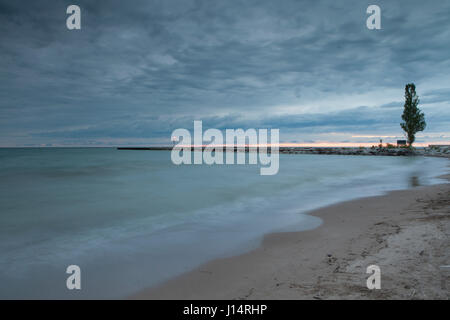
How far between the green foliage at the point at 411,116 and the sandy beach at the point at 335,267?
5261cm

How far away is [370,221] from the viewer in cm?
616

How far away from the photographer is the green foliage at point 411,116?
159 ft

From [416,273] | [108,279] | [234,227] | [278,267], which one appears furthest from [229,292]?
[234,227]

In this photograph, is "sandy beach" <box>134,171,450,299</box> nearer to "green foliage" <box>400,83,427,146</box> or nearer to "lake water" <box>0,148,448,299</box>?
"lake water" <box>0,148,448,299</box>

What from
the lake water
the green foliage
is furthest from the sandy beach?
the green foliage

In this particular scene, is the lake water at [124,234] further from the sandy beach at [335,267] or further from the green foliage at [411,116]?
the green foliage at [411,116]

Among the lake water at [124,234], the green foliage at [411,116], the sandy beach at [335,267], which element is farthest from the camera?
the green foliage at [411,116]

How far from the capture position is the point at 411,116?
48.7 m

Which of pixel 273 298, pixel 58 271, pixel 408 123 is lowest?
pixel 58 271

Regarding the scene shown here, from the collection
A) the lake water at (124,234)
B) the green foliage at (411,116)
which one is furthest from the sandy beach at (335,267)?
the green foliage at (411,116)

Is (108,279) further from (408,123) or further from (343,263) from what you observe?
(408,123)

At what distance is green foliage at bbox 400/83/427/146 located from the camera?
159 ft
